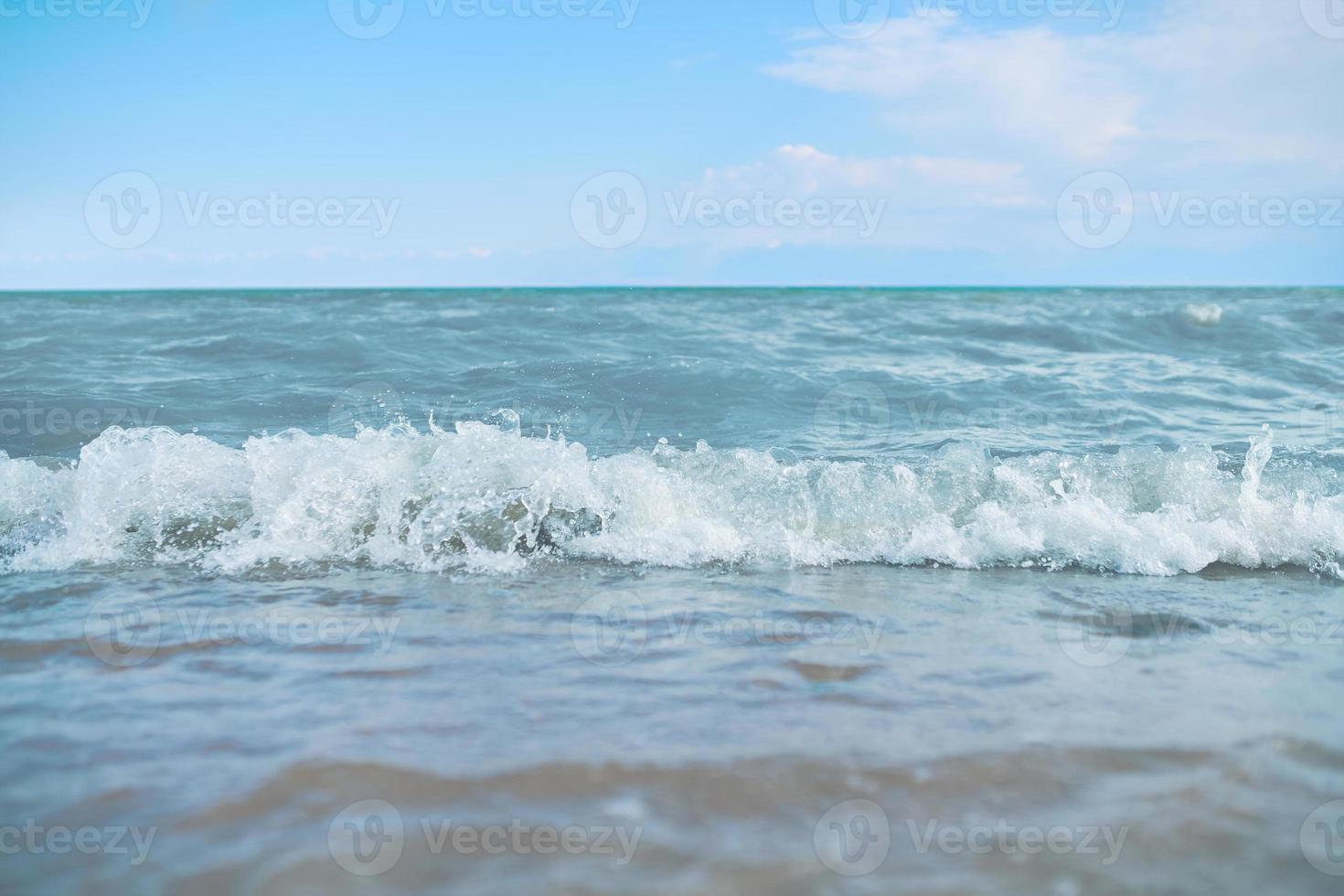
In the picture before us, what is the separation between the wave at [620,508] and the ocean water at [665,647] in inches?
1.0

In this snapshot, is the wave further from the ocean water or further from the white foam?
the white foam

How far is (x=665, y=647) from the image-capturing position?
3.59 meters

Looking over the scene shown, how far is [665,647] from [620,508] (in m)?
1.88

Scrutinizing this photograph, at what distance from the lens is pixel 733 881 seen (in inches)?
83.3

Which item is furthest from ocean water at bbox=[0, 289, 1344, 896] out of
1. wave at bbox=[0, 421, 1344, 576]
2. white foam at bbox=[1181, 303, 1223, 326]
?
white foam at bbox=[1181, 303, 1223, 326]

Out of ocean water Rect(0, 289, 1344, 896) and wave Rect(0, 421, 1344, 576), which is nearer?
ocean water Rect(0, 289, 1344, 896)

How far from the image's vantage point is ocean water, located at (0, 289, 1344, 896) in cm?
228

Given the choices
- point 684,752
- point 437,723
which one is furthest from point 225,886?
point 684,752

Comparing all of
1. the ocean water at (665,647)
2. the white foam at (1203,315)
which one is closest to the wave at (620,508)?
the ocean water at (665,647)

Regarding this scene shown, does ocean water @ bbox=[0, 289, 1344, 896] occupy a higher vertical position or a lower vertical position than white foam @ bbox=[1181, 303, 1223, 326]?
lower

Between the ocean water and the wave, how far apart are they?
3cm

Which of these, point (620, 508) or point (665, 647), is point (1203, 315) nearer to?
point (620, 508)

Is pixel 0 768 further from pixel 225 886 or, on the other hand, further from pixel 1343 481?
pixel 1343 481

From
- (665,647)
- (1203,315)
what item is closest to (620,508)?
(665,647)
